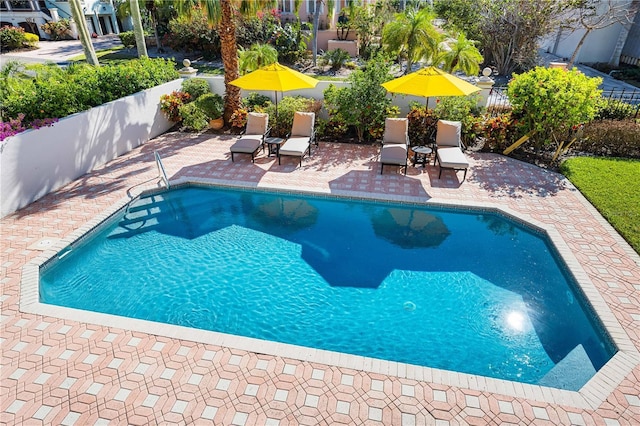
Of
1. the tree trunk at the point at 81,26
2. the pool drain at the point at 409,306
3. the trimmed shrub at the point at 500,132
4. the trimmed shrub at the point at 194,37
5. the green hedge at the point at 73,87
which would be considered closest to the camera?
the pool drain at the point at 409,306

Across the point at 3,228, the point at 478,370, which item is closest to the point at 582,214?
the point at 478,370

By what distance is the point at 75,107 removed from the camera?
41.7ft

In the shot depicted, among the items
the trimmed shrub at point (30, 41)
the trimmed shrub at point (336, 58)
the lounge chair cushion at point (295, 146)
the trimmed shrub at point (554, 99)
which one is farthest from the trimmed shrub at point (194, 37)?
the trimmed shrub at point (554, 99)

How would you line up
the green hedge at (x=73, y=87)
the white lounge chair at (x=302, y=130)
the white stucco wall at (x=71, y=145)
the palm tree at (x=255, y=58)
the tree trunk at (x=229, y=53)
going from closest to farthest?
the white stucco wall at (x=71, y=145), the green hedge at (x=73, y=87), the white lounge chair at (x=302, y=130), the tree trunk at (x=229, y=53), the palm tree at (x=255, y=58)

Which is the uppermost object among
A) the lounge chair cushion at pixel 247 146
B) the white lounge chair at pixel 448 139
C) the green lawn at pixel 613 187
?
the white lounge chair at pixel 448 139

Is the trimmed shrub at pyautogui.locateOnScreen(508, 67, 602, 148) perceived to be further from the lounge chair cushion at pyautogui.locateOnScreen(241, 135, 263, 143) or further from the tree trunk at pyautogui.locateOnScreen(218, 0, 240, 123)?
the tree trunk at pyautogui.locateOnScreen(218, 0, 240, 123)

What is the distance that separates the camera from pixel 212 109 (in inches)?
664

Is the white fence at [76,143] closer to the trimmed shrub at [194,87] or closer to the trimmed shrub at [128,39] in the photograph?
the trimmed shrub at [194,87]

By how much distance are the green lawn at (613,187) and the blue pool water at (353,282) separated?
236 centimetres

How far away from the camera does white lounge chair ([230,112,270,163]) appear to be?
13.3 metres

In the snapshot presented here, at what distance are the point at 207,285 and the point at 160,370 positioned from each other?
98.3 inches

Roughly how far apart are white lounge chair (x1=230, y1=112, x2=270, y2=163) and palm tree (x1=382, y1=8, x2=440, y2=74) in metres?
7.91

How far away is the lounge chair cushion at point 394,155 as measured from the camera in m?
12.4

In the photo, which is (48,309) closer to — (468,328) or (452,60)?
(468,328)
